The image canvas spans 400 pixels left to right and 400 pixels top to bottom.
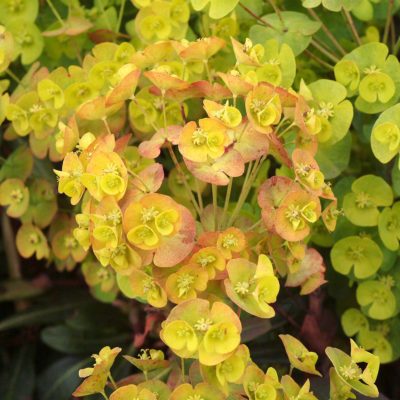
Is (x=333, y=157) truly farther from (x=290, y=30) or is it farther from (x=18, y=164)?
(x=18, y=164)

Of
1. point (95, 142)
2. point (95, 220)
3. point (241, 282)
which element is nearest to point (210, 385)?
point (241, 282)

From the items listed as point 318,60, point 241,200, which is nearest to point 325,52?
point 318,60

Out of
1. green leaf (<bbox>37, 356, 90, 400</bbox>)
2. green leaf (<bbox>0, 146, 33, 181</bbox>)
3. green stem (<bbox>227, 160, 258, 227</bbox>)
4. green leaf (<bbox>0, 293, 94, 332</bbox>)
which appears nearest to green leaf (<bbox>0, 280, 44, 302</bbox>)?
green leaf (<bbox>0, 293, 94, 332</bbox>)

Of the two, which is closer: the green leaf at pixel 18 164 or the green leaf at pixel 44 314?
the green leaf at pixel 18 164

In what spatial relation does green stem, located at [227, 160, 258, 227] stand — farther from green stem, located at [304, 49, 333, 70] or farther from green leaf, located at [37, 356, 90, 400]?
green leaf, located at [37, 356, 90, 400]

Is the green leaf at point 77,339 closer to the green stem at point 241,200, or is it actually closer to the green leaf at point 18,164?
the green leaf at point 18,164

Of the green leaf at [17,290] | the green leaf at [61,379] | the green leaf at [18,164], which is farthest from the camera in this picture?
the green leaf at [17,290]

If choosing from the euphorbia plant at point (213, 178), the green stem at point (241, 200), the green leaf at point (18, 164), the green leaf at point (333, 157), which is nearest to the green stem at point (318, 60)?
the euphorbia plant at point (213, 178)
